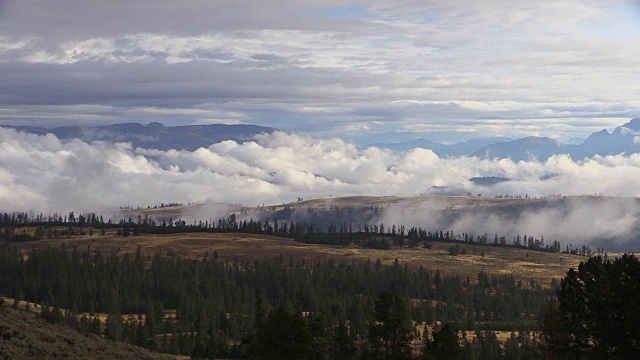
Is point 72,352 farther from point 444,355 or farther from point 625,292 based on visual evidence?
point 625,292

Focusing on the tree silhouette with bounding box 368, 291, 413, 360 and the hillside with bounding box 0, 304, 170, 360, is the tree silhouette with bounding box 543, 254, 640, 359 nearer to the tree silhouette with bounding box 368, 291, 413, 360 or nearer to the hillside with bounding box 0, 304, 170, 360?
the tree silhouette with bounding box 368, 291, 413, 360

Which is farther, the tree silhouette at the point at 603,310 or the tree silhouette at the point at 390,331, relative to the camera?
the tree silhouette at the point at 390,331

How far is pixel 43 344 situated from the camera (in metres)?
68.1

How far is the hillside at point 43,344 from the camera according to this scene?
6259 centimetres

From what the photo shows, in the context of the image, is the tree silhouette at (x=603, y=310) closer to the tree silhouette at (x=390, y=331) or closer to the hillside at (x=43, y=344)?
the tree silhouette at (x=390, y=331)

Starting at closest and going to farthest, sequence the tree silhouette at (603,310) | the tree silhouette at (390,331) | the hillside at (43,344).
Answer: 1. the hillside at (43,344)
2. the tree silhouette at (603,310)
3. the tree silhouette at (390,331)

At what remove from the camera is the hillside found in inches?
2464

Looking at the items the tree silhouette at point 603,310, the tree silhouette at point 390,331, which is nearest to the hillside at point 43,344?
the tree silhouette at point 390,331

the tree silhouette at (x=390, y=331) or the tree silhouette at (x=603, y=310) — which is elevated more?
the tree silhouette at (x=603, y=310)

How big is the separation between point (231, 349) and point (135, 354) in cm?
9126

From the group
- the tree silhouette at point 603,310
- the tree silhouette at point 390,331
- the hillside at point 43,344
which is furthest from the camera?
the tree silhouette at point 390,331

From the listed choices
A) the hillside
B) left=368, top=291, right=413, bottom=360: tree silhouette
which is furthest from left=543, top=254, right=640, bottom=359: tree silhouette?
the hillside

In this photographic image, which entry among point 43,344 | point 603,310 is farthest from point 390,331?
point 43,344

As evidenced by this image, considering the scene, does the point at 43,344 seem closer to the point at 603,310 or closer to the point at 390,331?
the point at 390,331
